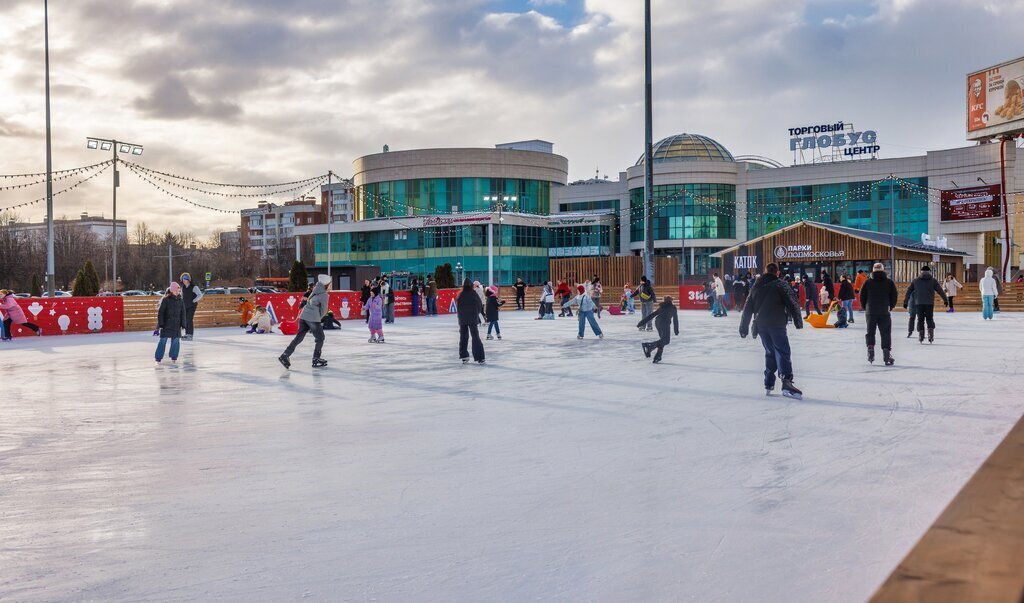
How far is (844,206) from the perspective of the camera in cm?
6656

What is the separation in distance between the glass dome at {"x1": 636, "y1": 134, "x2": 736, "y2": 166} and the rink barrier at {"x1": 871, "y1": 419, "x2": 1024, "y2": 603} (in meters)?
72.4

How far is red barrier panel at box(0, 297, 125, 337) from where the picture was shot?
2352 centimetres

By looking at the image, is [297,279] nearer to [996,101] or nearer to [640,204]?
[640,204]

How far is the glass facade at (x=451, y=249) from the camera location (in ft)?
230

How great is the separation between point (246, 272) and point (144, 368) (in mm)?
88900

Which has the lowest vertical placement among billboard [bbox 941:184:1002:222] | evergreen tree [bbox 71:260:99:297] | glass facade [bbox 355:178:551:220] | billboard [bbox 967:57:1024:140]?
evergreen tree [bbox 71:260:99:297]

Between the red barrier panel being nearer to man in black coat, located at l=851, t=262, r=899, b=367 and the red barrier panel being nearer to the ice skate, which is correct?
the ice skate

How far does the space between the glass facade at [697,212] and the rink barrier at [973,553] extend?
228 feet

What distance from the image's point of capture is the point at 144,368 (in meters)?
14.8

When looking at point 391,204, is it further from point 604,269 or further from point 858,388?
point 858,388

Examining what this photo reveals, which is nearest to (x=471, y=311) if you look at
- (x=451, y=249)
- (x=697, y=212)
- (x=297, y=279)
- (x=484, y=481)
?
(x=484, y=481)

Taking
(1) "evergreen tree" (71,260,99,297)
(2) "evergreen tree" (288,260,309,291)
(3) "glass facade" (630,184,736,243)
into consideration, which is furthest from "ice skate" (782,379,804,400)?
(3) "glass facade" (630,184,736,243)

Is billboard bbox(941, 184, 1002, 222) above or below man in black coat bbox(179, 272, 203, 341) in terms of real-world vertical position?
above

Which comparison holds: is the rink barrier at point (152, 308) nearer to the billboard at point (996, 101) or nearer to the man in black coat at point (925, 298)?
the man in black coat at point (925, 298)
